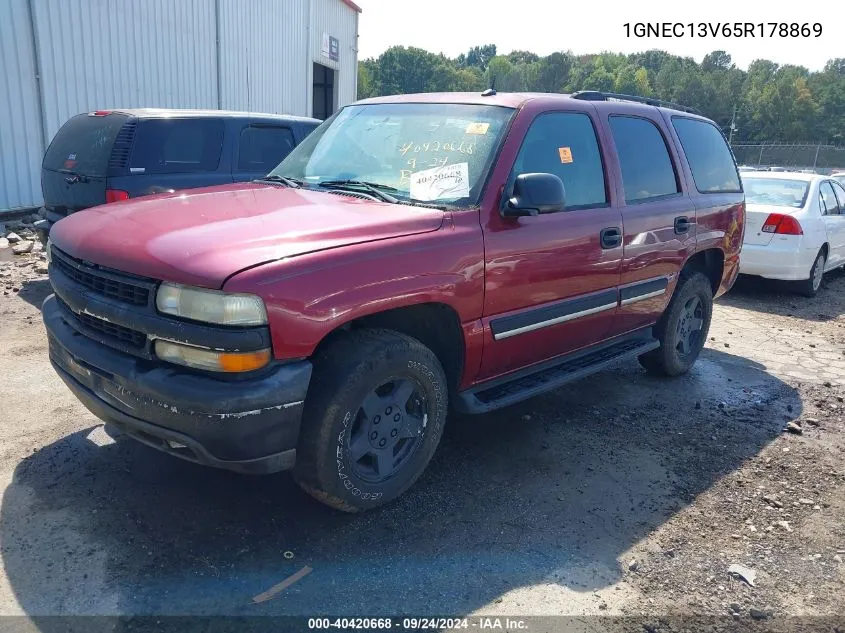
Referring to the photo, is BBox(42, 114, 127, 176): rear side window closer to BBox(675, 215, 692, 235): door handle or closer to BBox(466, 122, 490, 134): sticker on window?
BBox(466, 122, 490, 134): sticker on window

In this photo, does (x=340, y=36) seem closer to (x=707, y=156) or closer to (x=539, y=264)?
→ (x=707, y=156)

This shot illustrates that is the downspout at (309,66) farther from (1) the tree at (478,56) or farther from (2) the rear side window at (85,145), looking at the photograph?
(1) the tree at (478,56)

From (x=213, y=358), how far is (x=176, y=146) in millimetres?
4748

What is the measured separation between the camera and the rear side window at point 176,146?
6.36 m

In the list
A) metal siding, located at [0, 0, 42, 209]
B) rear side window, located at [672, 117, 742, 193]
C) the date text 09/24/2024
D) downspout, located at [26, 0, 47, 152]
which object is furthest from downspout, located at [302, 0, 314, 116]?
the date text 09/24/2024

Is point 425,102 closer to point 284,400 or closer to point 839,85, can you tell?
point 284,400

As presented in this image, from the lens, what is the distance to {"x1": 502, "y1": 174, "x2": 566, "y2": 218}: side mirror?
132 inches

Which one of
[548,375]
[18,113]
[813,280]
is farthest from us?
[18,113]

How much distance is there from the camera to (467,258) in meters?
3.25

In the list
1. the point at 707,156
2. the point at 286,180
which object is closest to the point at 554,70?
the point at 707,156

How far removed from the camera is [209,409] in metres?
2.51

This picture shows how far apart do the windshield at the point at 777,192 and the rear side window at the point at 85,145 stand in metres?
7.42

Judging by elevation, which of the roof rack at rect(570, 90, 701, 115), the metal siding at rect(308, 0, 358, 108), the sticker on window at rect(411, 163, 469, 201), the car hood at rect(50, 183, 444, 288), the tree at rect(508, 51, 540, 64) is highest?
the tree at rect(508, 51, 540, 64)

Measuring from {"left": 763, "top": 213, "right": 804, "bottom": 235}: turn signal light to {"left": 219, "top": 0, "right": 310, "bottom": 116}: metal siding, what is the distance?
11.2 metres
